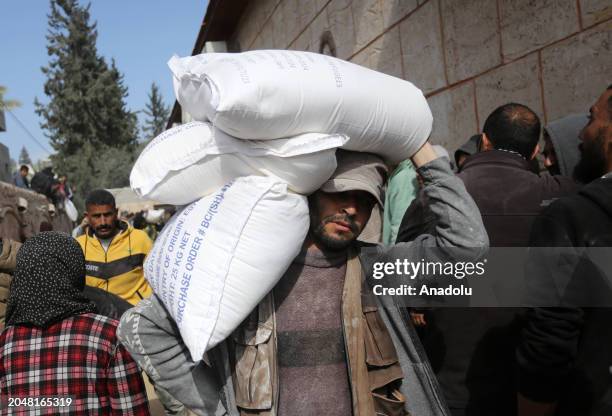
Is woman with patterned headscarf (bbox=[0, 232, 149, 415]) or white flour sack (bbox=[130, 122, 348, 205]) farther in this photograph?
woman with patterned headscarf (bbox=[0, 232, 149, 415])

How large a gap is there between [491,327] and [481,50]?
7.01 feet

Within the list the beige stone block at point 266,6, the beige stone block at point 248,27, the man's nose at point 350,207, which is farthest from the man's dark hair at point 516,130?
the beige stone block at point 248,27

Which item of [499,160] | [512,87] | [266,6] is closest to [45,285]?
[499,160]

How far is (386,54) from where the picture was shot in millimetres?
4973

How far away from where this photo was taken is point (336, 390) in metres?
1.67

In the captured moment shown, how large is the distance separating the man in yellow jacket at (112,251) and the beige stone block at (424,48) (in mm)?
2542

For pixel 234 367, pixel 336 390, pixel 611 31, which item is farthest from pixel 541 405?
pixel 611 31

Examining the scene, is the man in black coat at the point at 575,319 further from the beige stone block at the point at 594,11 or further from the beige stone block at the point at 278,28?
the beige stone block at the point at 278,28

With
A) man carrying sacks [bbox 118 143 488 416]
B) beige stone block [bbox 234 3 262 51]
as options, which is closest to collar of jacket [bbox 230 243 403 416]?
man carrying sacks [bbox 118 143 488 416]

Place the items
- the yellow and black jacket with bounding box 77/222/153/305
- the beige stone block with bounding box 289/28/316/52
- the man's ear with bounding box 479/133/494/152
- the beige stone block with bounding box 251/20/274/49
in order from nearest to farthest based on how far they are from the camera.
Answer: the man's ear with bounding box 479/133/494/152 → the yellow and black jacket with bounding box 77/222/153/305 → the beige stone block with bounding box 289/28/316/52 → the beige stone block with bounding box 251/20/274/49

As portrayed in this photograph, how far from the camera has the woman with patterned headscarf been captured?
1.95 meters

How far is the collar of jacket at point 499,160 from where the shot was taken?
230cm

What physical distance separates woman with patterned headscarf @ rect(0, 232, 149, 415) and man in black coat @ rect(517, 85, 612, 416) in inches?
53.2

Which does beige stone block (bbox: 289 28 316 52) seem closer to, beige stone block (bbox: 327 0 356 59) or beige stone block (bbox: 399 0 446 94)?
beige stone block (bbox: 327 0 356 59)
